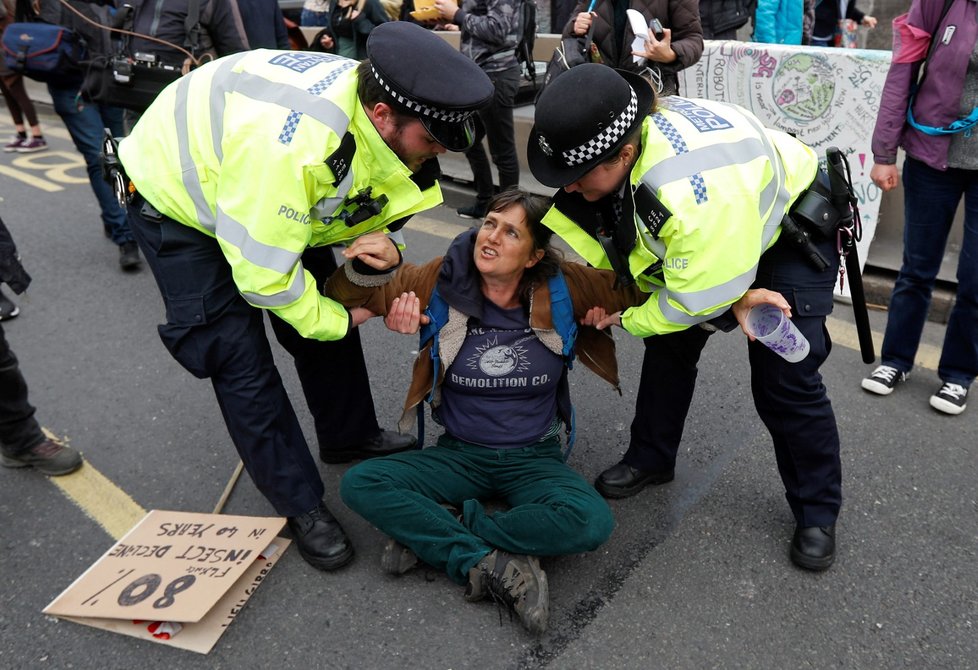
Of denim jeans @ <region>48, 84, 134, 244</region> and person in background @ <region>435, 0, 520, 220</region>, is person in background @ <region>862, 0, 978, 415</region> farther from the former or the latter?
denim jeans @ <region>48, 84, 134, 244</region>

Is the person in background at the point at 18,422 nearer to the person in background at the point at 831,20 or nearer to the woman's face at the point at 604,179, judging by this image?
the woman's face at the point at 604,179

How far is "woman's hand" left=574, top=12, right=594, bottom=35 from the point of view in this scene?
4.29 m

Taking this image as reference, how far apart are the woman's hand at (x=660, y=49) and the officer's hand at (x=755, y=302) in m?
2.41

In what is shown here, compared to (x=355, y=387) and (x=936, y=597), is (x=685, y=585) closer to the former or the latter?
(x=936, y=597)

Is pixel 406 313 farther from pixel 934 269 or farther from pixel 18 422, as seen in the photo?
pixel 934 269

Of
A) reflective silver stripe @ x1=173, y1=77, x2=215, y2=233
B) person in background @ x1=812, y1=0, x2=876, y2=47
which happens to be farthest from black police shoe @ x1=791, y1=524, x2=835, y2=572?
person in background @ x1=812, y1=0, x2=876, y2=47

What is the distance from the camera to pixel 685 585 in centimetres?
238

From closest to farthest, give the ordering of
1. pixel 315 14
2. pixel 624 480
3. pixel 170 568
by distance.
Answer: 1. pixel 170 568
2. pixel 624 480
3. pixel 315 14

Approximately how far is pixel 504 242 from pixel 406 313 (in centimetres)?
39

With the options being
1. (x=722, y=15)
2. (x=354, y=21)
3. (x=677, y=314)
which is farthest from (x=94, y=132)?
(x=677, y=314)

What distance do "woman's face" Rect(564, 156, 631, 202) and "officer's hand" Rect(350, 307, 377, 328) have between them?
2.65ft

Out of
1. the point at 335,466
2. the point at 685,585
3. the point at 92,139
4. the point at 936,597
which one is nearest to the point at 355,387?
the point at 335,466

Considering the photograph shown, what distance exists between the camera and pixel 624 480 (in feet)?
9.17

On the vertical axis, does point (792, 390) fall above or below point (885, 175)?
below
